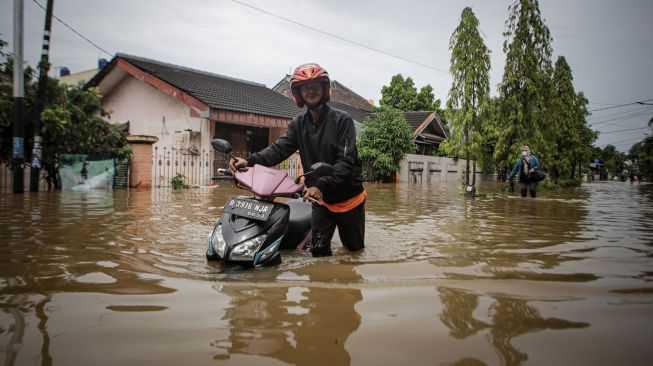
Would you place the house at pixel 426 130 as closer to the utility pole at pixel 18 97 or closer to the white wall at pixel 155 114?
the white wall at pixel 155 114

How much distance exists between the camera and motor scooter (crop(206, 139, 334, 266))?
2.87 meters

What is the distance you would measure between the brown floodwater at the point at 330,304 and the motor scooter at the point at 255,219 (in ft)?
0.47

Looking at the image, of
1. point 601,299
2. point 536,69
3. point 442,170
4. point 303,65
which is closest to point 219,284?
point 303,65

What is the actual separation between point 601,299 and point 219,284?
2.31 m

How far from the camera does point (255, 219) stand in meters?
2.94

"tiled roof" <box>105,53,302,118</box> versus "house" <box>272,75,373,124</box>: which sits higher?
"house" <box>272,75,373,124</box>

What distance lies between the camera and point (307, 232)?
4.02 metres

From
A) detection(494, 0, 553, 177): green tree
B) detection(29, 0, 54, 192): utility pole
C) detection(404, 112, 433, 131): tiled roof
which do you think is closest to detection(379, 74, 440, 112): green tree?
detection(404, 112, 433, 131): tiled roof

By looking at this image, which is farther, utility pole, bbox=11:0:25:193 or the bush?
the bush

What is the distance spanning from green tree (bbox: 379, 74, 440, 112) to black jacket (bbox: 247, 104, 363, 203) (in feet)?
104

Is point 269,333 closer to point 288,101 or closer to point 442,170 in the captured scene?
point 288,101

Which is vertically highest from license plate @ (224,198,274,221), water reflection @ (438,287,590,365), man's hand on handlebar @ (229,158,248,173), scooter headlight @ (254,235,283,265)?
man's hand on handlebar @ (229,158,248,173)

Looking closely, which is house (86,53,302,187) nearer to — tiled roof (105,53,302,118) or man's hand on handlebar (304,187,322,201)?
tiled roof (105,53,302,118)

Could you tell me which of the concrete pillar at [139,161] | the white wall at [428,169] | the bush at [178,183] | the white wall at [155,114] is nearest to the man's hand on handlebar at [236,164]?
the concrete pillar at [139,161]
